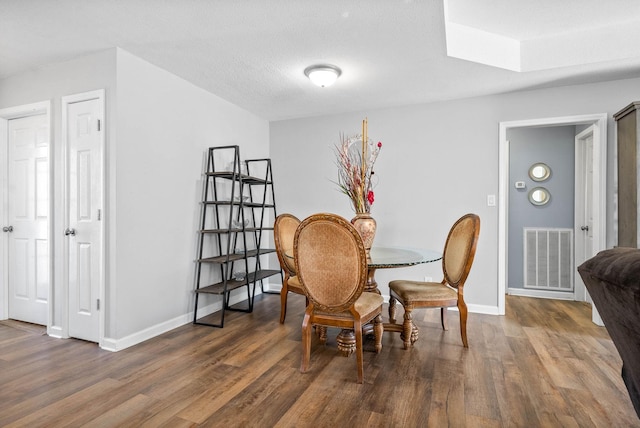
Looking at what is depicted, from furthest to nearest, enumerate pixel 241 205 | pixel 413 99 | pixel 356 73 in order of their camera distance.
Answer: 1. pixel 413 99
2. pixel 241 205
3. pixel 356 73

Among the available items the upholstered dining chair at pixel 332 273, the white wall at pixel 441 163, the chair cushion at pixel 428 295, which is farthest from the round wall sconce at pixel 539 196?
the upholstered dining chair at pixel 332 273

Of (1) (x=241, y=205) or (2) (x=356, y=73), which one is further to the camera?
(1) (x=241, y=205)

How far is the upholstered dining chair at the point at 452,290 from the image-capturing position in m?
2.48

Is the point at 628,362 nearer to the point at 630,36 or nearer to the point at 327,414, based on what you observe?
the point at 327,414

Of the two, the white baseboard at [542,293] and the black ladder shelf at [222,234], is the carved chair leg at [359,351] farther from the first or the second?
the white baseboard at [542,293]

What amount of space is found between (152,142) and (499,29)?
3031 millimetres

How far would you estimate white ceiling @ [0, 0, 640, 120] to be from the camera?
2.10m

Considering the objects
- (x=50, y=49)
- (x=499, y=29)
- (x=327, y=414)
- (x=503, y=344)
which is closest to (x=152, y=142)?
(x=50, y=49)

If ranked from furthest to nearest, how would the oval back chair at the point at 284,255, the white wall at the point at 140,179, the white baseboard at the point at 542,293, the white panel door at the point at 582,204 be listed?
the white baseboard at the point at 542,293
the white panel door at the point at 582,204
the oval back chair at the point at 284,255
the white wall at the point at 140,179

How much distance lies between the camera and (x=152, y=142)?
286 centimetres

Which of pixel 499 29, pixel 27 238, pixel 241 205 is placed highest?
pixel 499 29

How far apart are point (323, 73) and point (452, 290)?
207cm

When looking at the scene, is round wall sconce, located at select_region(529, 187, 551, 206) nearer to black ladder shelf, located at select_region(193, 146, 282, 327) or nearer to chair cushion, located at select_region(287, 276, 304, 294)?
chair cushion, located at select_region(287, 276, 304, 294)

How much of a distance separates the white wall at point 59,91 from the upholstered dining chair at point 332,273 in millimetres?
1817
